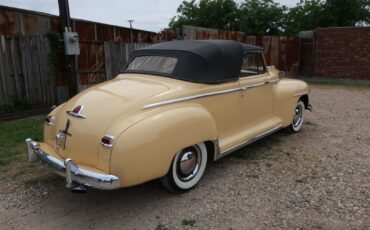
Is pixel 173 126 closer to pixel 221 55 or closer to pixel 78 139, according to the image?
pixel 78 139

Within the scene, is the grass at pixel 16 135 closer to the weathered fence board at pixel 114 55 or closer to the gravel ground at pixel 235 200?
the gravel ground at pixel 235 200

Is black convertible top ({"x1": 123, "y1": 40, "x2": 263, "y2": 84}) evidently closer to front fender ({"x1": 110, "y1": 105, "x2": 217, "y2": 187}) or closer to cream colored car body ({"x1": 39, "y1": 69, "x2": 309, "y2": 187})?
cream colored car body ({"x1": 39, "y1": 69, "x2": 309, "y2": 187})

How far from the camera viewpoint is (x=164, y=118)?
3.53 meters

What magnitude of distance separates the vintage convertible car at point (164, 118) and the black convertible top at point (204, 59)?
0.5 inches

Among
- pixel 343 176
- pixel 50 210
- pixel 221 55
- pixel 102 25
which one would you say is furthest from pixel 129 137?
pixel 102 25

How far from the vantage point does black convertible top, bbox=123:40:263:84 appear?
432cm

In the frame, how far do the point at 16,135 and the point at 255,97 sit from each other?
13.7ft

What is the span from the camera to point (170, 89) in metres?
3.97

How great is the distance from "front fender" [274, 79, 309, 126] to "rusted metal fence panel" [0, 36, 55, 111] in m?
5.11

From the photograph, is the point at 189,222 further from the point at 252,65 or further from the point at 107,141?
the point at 252,65

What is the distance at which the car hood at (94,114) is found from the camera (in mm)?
3377

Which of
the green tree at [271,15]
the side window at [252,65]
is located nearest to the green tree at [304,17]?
the green tree at [271,15]

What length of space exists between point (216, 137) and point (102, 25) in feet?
19.2

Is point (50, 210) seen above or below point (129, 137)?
below
